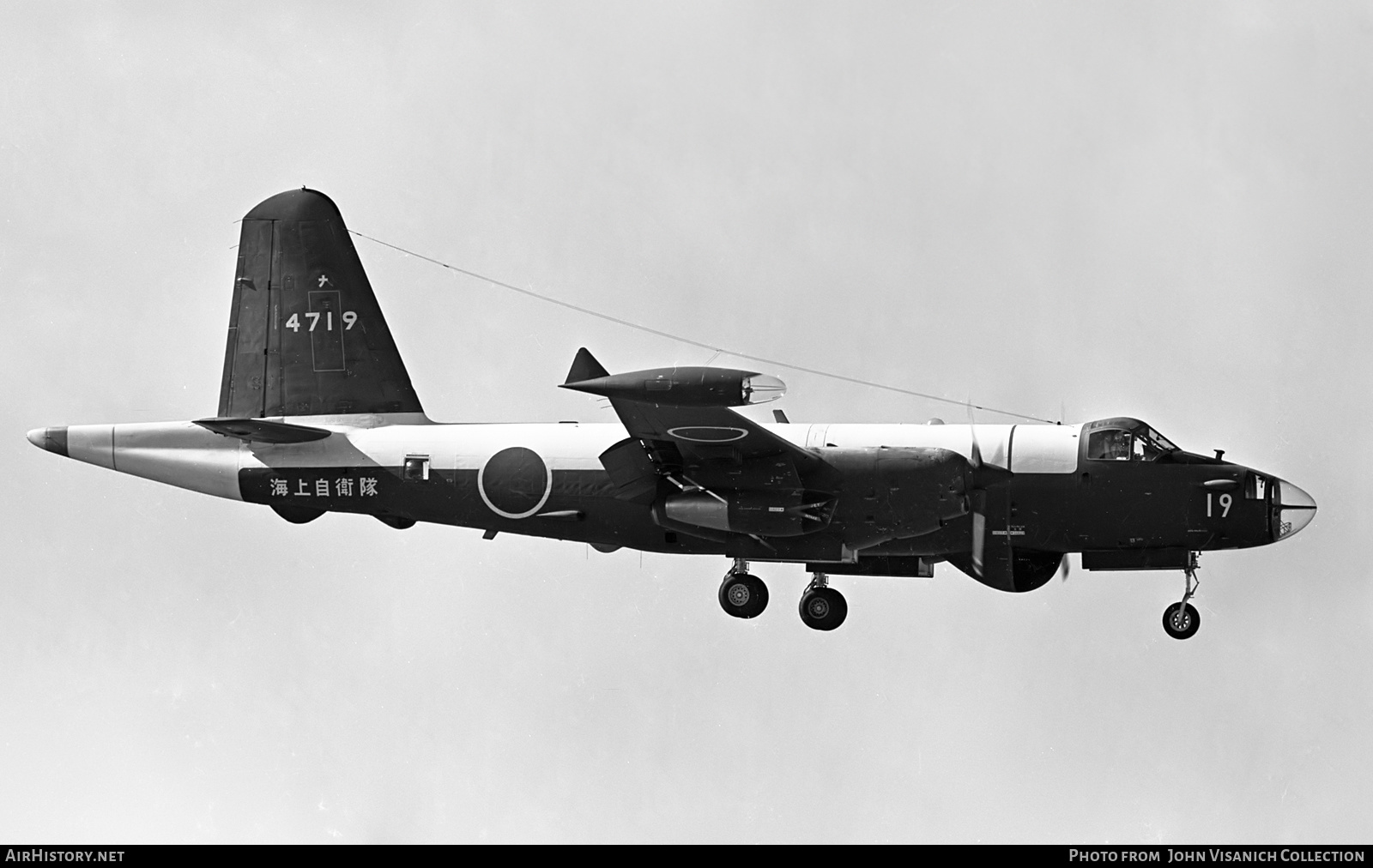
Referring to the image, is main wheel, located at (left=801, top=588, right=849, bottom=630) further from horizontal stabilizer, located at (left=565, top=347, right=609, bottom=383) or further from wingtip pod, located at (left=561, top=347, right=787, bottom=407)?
horizontal stabilizer, located at (left=565, top=347, right=609, bottom=383)

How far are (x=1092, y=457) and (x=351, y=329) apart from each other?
14.2m

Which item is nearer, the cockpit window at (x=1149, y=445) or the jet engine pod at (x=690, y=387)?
the jet engine pod at (x=690, y=387)

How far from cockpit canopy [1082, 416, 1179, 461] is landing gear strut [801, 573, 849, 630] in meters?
Result: 5.32

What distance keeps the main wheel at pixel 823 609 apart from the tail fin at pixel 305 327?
26.8ft

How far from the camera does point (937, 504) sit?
34562mm

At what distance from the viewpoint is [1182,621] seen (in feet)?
120

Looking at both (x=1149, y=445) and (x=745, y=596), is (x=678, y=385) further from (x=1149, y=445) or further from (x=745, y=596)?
(x=1149, y=445)

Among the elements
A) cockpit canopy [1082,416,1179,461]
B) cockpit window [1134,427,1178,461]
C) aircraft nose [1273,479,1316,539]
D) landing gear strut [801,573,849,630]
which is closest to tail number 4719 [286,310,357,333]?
landing gear strut [801,573,849,630]

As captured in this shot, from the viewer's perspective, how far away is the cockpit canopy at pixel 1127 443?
35875 millimetres

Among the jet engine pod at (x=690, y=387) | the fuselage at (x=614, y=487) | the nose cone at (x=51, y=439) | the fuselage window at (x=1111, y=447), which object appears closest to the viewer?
the jet engine pod at (x=690, y=387)

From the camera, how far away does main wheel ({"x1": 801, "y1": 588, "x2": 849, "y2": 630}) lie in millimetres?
37906

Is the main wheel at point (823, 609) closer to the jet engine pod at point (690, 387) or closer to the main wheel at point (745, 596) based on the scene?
the main wheel at point (745, 596)

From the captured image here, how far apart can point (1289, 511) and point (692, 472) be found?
1022 centimetres

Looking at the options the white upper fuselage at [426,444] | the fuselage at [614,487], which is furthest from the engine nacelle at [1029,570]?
the white upper fuselage at [426,444]
